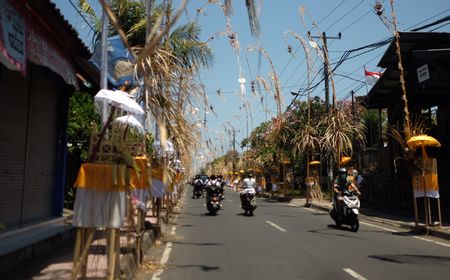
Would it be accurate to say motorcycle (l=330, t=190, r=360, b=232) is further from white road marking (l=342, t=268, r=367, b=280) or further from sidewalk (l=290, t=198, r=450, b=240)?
white road marking (l=342, t=268, r=367, b=280)

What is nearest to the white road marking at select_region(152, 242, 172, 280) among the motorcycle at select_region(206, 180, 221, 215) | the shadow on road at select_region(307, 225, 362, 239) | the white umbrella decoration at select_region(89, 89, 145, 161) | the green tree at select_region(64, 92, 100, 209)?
the white umbrella decoration at select_region(89, 89, 145, 161)

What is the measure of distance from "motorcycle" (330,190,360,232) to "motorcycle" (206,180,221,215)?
623 cm

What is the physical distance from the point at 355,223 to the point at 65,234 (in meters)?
8.40

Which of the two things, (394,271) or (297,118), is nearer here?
(394,271)

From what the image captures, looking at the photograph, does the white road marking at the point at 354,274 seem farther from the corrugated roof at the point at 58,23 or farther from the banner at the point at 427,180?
the banner at the point at 427,180

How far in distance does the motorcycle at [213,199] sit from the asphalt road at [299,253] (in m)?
4.10

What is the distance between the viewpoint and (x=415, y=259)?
9.05m

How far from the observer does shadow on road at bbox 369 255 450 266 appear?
872cm

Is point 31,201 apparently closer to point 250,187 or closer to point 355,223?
point 355,223

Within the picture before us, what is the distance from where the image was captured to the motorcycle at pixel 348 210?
13.5 m

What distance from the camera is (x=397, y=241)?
11.7 m

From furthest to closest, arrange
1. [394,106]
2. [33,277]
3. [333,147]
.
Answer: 1. [394,106]
2. [333,147]
3. [33,277]

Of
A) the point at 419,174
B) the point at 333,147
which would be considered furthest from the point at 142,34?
the point at 333,147

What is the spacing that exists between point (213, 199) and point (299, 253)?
32.2ft
